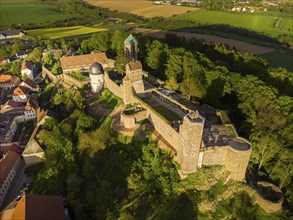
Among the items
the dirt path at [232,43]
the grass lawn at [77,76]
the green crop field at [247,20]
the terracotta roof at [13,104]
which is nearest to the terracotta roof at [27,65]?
the terracotta roof at [13,104]

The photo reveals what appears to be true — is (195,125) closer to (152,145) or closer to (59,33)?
(152,145)

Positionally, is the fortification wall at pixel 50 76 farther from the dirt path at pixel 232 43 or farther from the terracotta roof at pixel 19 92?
the dirt path at pixel 232 43

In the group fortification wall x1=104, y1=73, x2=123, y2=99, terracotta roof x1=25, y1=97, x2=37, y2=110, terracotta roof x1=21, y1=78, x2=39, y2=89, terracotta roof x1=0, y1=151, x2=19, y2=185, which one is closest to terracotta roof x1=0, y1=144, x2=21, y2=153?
terracotta roof x1=0, y1=151, x2=19, y2=185

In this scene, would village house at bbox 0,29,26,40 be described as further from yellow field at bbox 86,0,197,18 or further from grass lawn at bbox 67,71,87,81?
grass lawn at bbox 67,71,87,81

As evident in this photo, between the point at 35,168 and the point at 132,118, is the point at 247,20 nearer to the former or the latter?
the point at 132,118

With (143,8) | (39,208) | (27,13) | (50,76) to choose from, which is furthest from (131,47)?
(27,13)

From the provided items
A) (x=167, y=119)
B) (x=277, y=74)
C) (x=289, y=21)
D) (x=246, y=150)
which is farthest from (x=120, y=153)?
(x=289, y=21)
